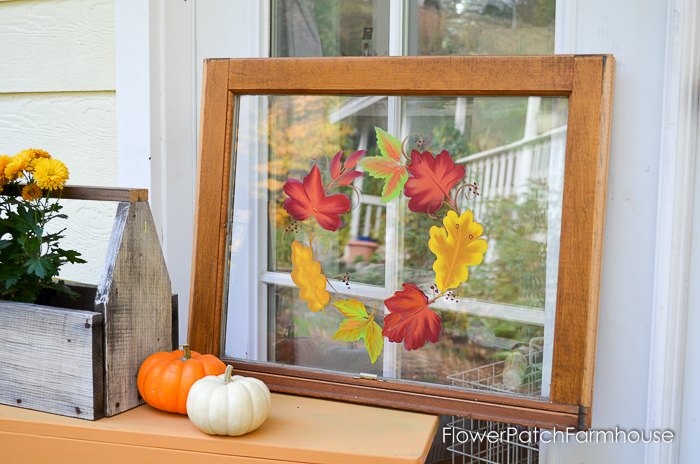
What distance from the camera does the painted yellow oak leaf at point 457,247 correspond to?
115 cm

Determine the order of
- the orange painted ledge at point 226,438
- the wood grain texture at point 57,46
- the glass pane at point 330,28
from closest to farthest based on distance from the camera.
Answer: the orange painted ledge at point 226,438, the glass pane at point 330,28, the wood grain texture at point 57,46

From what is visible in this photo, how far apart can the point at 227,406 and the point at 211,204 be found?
39 centimetres

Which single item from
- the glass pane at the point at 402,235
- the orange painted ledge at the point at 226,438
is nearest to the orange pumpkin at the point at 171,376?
the orange painted ledge at the point at 226,438

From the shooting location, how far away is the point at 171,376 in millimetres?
1140

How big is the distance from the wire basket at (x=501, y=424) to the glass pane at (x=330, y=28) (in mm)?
645

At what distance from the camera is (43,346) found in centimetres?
116

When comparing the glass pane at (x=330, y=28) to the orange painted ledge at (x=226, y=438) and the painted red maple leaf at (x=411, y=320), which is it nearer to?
the painted red maple leaf at (x=411, y=320)

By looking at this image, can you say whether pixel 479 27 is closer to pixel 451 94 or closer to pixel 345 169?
pixel 451 94

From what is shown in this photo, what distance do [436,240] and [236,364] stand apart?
44 centimetres

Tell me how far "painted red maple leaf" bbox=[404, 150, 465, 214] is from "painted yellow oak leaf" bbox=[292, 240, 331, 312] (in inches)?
8.2

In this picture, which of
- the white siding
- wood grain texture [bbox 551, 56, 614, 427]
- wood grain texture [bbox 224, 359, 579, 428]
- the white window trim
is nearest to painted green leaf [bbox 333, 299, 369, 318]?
wood grain texture [bbox 224, 359, 579, 428]

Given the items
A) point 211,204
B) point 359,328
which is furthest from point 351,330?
point 211,204

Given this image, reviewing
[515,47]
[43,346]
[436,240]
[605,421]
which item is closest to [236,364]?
[43,346]

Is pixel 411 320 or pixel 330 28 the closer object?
pixel 411 320
